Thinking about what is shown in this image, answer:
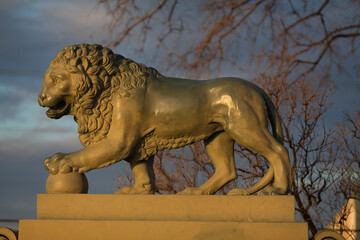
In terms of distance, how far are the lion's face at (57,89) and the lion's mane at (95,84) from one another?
0.17 ft

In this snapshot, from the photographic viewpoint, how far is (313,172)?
902 cm

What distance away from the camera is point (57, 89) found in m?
4.84

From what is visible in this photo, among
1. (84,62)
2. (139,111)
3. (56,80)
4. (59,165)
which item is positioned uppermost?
(84,62)

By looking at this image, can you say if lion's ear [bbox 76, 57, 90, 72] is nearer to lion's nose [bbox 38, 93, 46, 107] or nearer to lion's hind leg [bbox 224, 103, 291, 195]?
lion's nose [bbox 38, 93, 46, 107]

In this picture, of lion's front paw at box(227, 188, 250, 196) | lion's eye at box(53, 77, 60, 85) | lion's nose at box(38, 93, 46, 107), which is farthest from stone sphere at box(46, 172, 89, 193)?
lion's front paw at box(227, 188, 250, 196)

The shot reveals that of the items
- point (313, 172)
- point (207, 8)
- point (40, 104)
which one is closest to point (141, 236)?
point (40, 104)

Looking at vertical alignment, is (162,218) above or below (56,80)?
below

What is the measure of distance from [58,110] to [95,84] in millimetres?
454

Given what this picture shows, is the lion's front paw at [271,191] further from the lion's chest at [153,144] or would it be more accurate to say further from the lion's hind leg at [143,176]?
the lion's hind leg at [143,176]

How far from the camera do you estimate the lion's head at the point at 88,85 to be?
15.8 ft

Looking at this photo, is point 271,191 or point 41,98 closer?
point 271,191

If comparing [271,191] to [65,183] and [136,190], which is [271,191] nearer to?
[136,190]

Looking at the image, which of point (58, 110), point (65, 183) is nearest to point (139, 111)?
point (58, 110)

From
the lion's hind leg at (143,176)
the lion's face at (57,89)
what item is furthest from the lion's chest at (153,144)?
the lion's face at (57,89)
